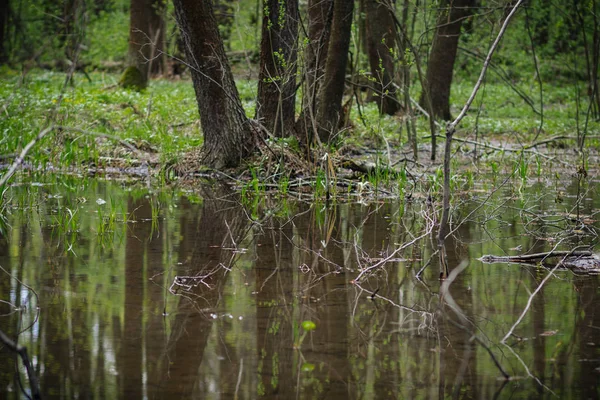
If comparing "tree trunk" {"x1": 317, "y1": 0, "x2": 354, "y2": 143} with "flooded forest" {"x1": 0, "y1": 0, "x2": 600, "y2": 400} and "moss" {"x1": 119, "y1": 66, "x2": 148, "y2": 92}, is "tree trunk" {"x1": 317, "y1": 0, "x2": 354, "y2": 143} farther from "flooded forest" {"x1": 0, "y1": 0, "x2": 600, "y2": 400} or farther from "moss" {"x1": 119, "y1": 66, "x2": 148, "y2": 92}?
"moss" {"x1": 119, "y1": 66, "x2": 148, "y2": 92}

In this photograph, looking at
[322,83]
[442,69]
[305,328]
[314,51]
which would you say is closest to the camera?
[305,328]

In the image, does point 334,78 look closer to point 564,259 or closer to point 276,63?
point 276,63

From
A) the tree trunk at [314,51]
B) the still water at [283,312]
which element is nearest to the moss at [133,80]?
the tree trunk at [314,51]

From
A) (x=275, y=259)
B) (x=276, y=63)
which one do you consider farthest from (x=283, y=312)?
(x=276, y=63)

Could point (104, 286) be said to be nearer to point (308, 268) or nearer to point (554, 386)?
point (308, 268)

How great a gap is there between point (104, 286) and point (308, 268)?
126cm

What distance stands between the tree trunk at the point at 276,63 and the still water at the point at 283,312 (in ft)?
8.80

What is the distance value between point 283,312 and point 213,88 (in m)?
5.03

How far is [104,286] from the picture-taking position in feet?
13.7

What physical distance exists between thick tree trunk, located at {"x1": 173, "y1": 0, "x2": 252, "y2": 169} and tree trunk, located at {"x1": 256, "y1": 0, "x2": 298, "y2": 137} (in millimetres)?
361

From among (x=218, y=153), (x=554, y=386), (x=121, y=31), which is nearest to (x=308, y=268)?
(x=554, y=386)

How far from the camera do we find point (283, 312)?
3812 millimetres

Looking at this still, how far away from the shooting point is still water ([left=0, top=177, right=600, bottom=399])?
9.57ft

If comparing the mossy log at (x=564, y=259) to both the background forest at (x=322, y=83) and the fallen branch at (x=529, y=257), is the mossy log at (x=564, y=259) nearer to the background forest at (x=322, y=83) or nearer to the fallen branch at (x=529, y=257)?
the fallen branch at (x=529, y=257)
